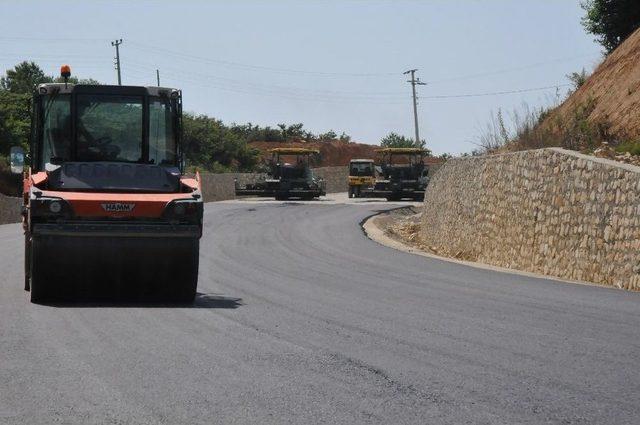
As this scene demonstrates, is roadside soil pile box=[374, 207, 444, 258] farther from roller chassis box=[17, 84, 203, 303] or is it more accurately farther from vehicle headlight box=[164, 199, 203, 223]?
vehicle headlight box=[164, 199, 203, 223]

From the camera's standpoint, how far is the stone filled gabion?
16891mm

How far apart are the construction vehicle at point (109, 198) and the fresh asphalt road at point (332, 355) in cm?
43

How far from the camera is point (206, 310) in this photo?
12.5m

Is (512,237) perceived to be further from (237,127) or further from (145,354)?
(237,127)

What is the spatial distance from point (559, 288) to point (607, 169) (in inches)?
108

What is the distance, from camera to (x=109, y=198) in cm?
1259

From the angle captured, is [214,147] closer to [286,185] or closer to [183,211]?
[286,185]

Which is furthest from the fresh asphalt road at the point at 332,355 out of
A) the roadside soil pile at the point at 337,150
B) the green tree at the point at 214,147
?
the roadside soil pile at the point at 337,150

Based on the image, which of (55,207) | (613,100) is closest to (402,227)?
(613,100)

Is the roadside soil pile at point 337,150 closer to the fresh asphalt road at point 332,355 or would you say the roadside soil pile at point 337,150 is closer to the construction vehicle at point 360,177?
the construction vehicle at point 360,177

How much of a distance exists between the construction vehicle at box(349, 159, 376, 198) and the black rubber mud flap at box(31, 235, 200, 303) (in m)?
52.4

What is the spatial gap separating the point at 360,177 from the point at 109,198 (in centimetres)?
5392

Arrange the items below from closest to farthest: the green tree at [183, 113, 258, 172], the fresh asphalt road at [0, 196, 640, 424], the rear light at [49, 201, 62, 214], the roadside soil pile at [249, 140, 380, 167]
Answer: the fresh asphalt road at [0, 196, 640, 424], the rear light at [49, 201, 62, 214], the green tree at [183, 113, 258, 172], the roadside soil pile at [249, 140, 380, 167]

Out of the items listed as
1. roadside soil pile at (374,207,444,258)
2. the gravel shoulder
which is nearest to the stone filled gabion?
the gravel shoulder
